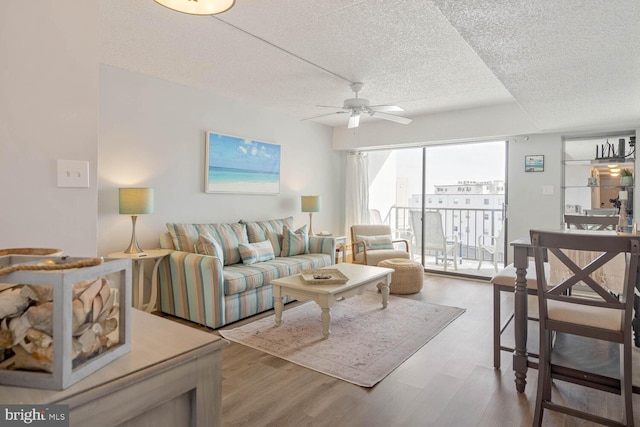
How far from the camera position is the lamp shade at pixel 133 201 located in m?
3.27

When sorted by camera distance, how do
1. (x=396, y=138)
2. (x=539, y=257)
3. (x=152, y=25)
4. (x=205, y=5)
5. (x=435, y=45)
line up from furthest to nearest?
1. (x=396, y=138)
2. (x=435, y=45)
3. (x=152, y=25)
4. (x=539, y=257)
5. (x=205, y=5)

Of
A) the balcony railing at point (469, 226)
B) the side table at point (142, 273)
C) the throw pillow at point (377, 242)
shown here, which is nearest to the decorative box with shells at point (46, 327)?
the side table at point (142, 273)

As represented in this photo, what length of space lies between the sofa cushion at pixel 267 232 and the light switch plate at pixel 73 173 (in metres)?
2.87

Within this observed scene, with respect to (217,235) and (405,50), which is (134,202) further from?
(405,50)

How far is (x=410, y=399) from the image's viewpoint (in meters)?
2.11

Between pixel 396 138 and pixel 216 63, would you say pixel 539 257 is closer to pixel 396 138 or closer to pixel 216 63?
pixel 216 63

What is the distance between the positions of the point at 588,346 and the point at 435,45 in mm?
2645

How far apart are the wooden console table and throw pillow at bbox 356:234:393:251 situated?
172 inches

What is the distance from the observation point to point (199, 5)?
136 centimetres

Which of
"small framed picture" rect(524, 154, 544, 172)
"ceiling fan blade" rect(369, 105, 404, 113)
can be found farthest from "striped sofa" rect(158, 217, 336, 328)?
"small framed picture" rect(524, 154, 544, 172)

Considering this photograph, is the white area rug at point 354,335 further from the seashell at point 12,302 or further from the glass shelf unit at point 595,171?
the glass shelf unit at point 595,171

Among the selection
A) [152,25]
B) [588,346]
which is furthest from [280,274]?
[588,346]

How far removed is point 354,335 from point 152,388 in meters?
2.49

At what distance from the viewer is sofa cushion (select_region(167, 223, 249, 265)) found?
3.72 m
